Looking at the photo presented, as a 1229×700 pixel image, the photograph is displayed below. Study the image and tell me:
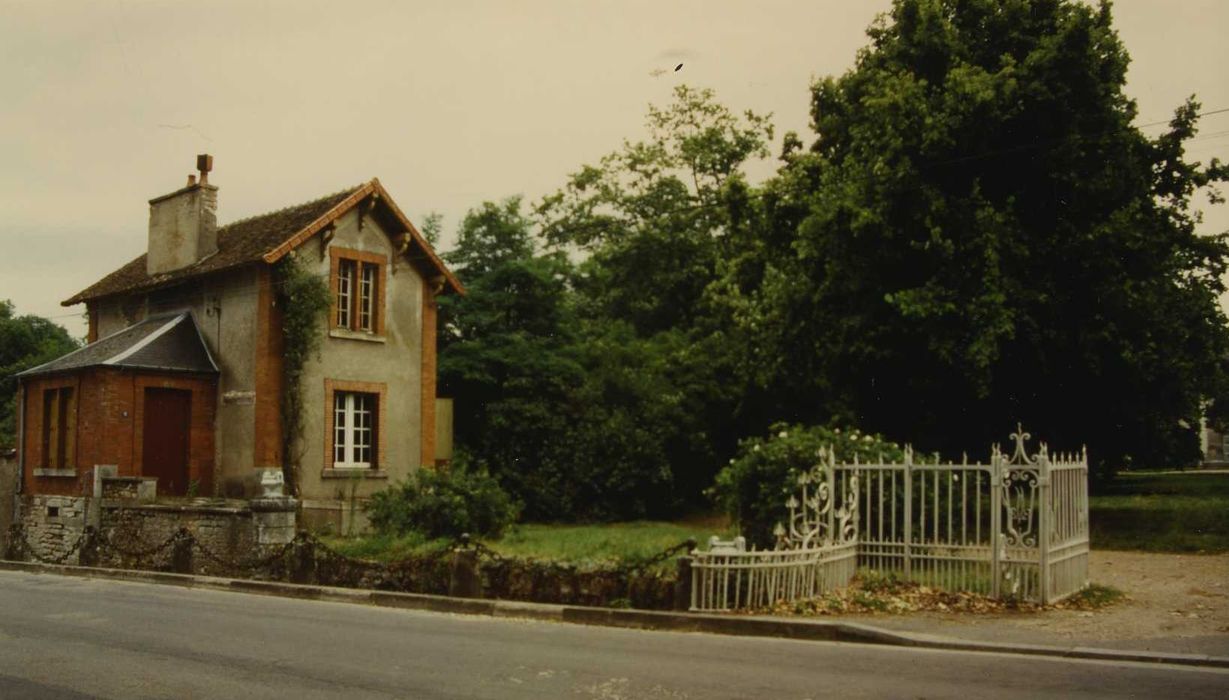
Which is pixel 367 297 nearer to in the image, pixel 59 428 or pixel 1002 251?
pixel 59 428

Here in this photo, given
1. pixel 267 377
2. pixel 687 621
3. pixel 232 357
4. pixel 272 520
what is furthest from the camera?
pixel 232 357

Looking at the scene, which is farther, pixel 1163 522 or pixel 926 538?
pixel 1163 522

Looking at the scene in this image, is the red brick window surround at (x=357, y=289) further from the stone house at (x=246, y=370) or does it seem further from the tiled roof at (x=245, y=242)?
the tiled roof at (x=245, y=242)

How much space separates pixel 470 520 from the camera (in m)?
22.4

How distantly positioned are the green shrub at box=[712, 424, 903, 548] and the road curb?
237 centimetres

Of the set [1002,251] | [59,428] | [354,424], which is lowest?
[59,428]

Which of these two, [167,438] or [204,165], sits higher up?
[204,165]

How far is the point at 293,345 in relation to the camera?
83.4 feet

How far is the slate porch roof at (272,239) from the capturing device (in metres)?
25.4

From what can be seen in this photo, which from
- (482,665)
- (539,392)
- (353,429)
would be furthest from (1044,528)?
(539,392)

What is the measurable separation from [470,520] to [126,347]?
946cm

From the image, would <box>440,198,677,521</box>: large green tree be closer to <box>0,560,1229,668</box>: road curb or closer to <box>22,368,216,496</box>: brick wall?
<box>22,368,216,496</box>: brick wall

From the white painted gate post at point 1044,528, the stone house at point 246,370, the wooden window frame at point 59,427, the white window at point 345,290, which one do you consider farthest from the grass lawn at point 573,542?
the wooden window frame at point 59,427

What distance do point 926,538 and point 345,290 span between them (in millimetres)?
16626
